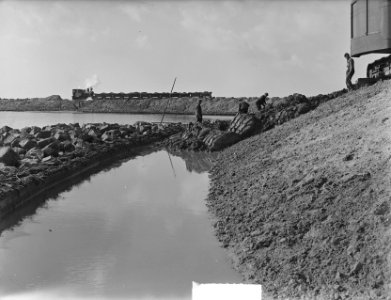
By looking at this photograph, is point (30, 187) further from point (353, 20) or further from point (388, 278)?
point (388, 278)

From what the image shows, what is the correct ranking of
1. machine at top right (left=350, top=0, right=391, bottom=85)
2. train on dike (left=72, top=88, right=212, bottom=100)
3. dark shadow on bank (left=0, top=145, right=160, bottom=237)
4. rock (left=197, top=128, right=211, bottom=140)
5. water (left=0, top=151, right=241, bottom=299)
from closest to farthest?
1. water (left=0, top=151, right=241, bottom=299)
2. machine at top right (left=350, top=0, right=391, bottom=85)
3. dark shadow on bank (left=0, top=145, right=160, bottom=237)
4. rock (left=197, top=128, right=211, bottom=140)
5. train on dike (left=72, top=88, right=212, bottom=100)

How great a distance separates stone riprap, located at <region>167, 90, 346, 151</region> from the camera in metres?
21.5

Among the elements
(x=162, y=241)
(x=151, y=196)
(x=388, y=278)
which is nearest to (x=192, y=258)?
(x=162, y=241)

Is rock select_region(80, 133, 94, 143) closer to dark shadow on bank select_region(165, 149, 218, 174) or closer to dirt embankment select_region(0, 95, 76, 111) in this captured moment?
dark shadow on bank select_region(165, 149, 218, 174)

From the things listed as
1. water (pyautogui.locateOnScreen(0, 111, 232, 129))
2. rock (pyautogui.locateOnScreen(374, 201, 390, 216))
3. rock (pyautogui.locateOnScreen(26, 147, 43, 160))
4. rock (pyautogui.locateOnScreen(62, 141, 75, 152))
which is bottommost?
rock (pyautogui.locateOnScreen(374, 201, 390, 216))

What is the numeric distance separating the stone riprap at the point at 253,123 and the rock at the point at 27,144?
7588 mm

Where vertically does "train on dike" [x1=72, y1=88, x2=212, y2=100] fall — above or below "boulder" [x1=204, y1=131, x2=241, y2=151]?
above

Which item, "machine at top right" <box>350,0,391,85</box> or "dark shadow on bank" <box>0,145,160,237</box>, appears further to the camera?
"dark shadow on bank" <box>0,145,160,237</box>

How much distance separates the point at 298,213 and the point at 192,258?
1.89 m

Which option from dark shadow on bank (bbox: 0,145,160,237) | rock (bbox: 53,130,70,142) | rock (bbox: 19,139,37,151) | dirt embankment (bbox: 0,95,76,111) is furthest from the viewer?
dirt embankment (bbox: 0,95,76,111)

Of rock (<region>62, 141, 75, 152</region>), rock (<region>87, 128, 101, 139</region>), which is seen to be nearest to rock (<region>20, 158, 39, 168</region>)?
rock (<region>62, 141, 75, 152</region>)

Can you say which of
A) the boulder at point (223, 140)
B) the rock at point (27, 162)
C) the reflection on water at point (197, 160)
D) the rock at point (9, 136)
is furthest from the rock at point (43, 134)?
the boulder at point (223, 140)

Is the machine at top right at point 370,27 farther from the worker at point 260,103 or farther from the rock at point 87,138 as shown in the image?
the worker at point 260,103

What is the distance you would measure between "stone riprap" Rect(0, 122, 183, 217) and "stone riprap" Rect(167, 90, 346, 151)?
3414mm
